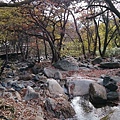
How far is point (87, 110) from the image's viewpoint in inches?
313

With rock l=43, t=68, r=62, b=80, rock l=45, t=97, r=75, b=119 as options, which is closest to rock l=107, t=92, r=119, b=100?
rock l=45, t=97, r=75, b=119

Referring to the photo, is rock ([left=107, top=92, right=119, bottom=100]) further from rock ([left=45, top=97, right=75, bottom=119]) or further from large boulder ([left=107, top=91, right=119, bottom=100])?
rock ([left=45, top=97, right=75, bottom=119])

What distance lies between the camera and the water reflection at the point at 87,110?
723 cm

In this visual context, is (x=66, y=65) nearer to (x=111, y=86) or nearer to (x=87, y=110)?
(x=111, y=86)

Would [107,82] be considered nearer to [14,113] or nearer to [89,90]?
[89,90]

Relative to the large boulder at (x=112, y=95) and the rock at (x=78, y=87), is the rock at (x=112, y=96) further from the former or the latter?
the rock at (x=78, y=87)

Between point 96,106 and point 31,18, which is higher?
point 31,18

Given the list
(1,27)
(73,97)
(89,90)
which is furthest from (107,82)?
(1,27)

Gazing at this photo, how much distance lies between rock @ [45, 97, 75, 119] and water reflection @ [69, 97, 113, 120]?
10.7 inches

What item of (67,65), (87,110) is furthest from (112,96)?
(67,65)

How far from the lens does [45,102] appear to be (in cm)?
742

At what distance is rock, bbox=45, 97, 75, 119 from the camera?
7.07 meters

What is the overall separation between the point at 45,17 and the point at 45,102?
38.2 ft

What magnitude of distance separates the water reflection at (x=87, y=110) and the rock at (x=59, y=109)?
27 cm
